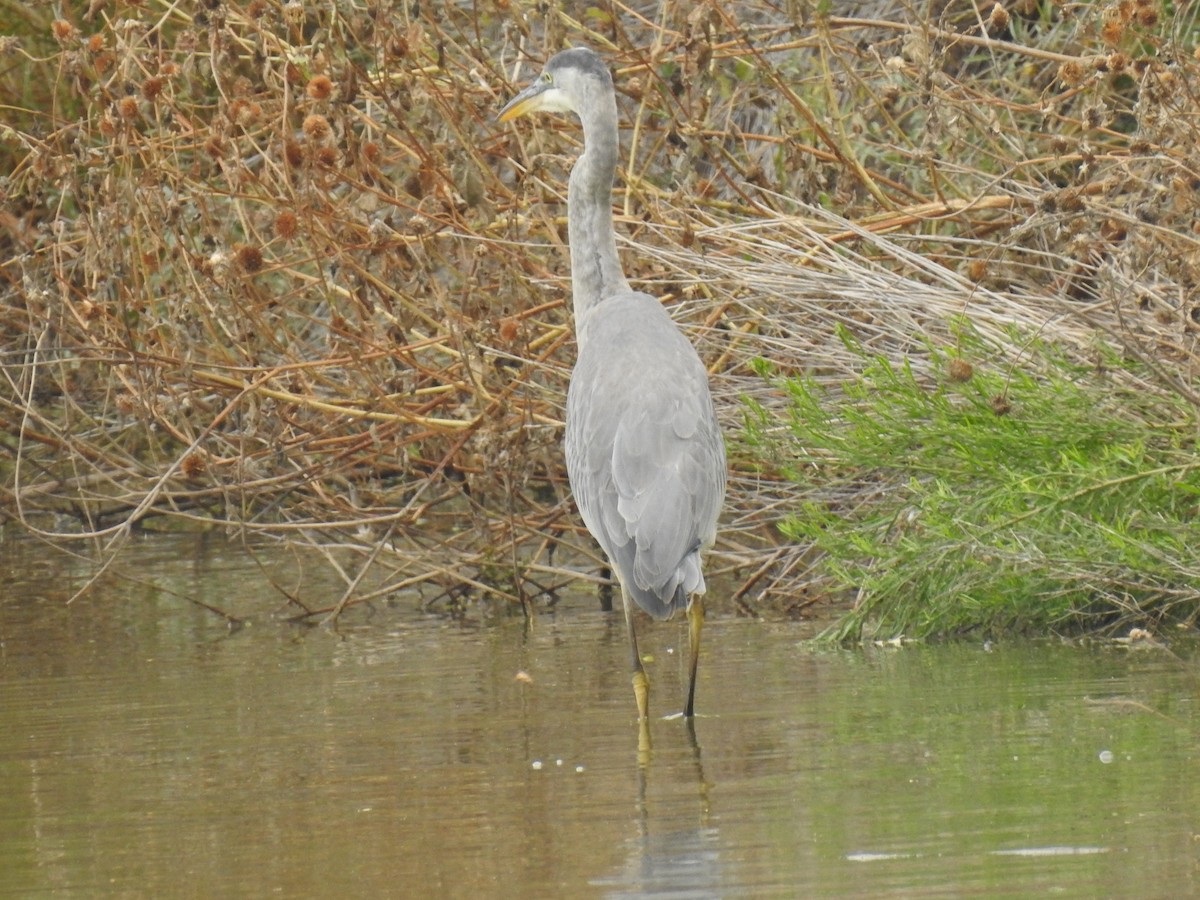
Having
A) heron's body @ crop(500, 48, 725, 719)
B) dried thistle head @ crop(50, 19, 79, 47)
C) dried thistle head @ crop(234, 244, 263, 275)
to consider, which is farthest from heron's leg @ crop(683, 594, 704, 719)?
dried thistle head @ crop(50, 19, 79, 47)

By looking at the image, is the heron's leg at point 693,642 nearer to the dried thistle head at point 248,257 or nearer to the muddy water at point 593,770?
the muddy water at point 593,770

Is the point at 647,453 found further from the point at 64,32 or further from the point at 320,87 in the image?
the point at 64,32

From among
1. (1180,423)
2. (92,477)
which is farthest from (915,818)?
(92,477)

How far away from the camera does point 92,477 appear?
9.26 metres

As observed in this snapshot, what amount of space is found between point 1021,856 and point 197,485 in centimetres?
709

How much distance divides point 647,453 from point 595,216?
4.29 feet

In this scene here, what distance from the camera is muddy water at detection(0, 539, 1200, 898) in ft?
13.4

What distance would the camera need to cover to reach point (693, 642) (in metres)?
6.30

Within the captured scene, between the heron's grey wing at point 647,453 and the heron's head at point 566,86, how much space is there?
86cm

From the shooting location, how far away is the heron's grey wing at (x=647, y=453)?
228 inches

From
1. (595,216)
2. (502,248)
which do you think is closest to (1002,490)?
(595,216)

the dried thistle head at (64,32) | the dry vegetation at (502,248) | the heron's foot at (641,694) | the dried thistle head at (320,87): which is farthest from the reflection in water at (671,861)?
the dried thistle head at (64,32)

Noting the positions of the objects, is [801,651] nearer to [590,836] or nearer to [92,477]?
[590,836]

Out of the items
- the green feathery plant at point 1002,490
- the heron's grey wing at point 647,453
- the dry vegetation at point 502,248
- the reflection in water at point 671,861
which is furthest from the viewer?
the dry vegetation at point 502,248
